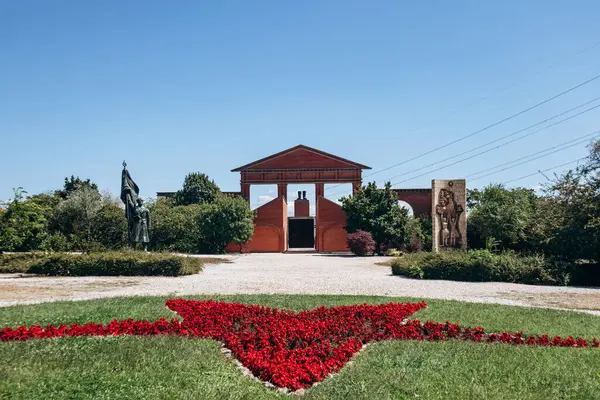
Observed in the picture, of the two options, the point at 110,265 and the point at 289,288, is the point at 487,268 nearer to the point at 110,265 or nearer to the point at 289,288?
the point at 289,288

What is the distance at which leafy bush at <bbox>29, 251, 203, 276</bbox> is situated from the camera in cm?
1770

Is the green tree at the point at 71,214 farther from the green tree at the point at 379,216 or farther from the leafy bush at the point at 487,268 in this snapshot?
the leafy bush at the point at 487,268

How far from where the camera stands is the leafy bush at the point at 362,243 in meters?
32.2

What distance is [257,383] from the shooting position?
5531 millimetres

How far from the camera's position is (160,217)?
3572cm

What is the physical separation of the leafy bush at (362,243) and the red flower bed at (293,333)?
22624 mm

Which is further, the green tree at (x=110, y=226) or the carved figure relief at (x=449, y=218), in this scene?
the green tree at (x=110, y=226)

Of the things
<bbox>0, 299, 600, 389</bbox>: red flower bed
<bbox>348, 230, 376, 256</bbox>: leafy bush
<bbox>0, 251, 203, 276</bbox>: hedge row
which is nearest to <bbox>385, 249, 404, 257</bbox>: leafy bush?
<bbox>348, 230, 376, 256</bbox>: leafy bush

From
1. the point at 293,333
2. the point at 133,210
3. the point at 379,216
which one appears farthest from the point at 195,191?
the point at 293,333

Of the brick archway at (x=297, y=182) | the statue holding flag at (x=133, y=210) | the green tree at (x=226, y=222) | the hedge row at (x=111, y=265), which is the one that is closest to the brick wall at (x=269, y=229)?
the brick archway at (x=297, y=182)

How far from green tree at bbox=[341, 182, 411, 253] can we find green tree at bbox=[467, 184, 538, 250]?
4539 mm

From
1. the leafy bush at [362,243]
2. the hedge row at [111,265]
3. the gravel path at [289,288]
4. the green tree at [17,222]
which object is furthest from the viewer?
the leafy bush at [362,243]

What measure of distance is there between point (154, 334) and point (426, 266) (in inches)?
468

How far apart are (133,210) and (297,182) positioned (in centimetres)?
2062
